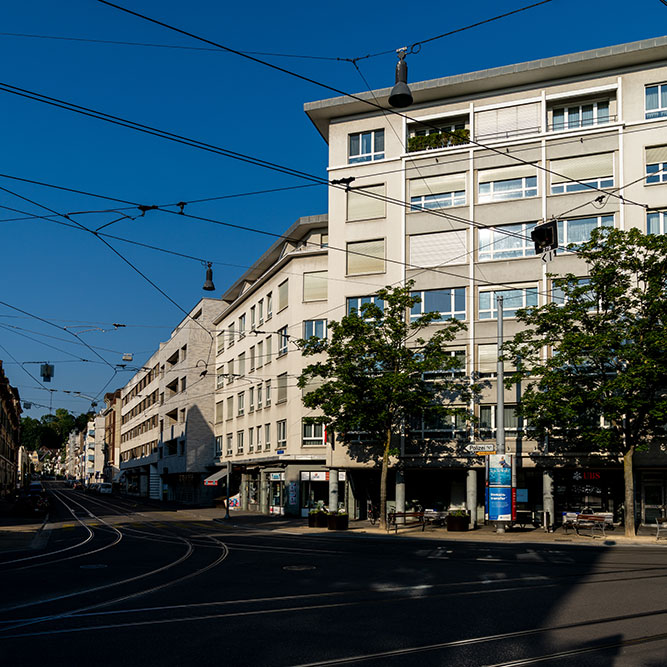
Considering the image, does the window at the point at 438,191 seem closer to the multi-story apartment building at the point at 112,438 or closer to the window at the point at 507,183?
the window at the point at 507,183

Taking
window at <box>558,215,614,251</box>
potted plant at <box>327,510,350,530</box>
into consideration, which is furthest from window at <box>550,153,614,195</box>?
potted plant at <box>327,510,350,530</box>

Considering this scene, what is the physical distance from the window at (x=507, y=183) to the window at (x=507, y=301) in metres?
4.57

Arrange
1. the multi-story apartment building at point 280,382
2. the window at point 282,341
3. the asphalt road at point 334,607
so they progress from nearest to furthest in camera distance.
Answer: the asphalt road at point 334,607 < the multi-story apartment building at point 280,382 < the window at point 282,341

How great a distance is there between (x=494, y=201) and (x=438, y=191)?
9.69 feet

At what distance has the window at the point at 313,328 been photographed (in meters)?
42.9

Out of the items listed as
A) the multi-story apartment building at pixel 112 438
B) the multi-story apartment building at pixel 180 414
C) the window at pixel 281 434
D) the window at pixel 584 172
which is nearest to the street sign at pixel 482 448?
the window at pixel 584 172

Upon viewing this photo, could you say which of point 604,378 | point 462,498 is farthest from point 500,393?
point 462,498

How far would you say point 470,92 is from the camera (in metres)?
38.8

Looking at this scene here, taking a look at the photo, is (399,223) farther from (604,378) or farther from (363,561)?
(363,561)

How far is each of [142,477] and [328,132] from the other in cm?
6343

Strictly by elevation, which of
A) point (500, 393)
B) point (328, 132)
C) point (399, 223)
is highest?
point (328, 132)

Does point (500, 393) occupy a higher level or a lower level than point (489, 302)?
lower

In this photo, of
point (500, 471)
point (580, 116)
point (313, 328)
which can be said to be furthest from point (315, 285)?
point (500, 471)

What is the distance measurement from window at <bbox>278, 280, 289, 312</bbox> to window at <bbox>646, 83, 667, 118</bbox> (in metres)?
21.2
